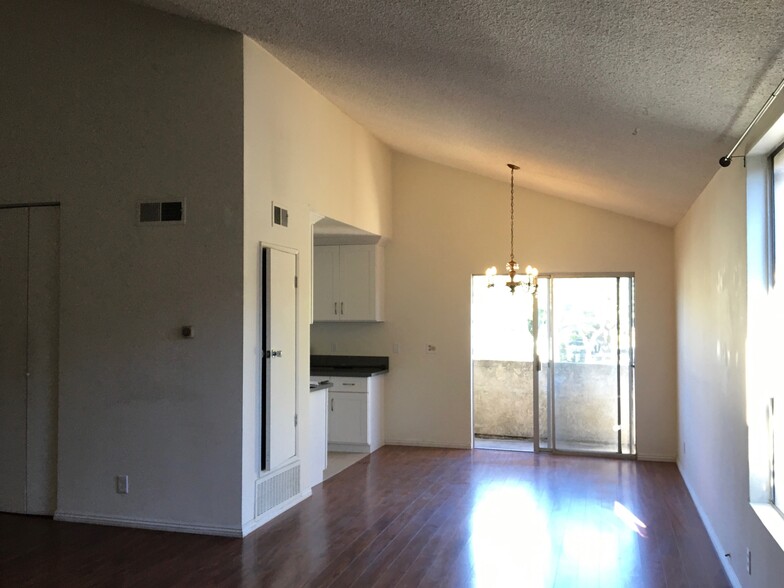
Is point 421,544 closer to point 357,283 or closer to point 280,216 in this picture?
point 280,216

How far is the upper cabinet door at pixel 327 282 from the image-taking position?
7668 mm

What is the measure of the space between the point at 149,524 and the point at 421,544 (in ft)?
6.18

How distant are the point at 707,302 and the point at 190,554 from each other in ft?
12.3

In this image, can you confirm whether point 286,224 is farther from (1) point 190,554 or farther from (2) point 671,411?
(2) point 671,411

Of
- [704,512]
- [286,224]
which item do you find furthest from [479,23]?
[704,512]

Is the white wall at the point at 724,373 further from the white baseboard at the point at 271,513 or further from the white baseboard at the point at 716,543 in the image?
the white baseboard at the point at 271,513

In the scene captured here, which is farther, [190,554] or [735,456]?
[190,554]

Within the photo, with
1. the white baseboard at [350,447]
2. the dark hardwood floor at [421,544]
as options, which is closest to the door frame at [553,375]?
Answer: the dark hardwood floor at [421,544]

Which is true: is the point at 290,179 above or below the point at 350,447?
above

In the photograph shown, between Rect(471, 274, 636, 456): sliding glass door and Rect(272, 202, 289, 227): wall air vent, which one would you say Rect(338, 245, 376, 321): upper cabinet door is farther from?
Rect(272, 202, 289, 227): wall air vent

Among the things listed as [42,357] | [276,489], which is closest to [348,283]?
[276,489]

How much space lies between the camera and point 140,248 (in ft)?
15.5

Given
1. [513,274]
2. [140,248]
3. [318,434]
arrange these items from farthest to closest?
[513,274]
[318,434]
[140,248]

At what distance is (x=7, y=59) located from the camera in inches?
197
